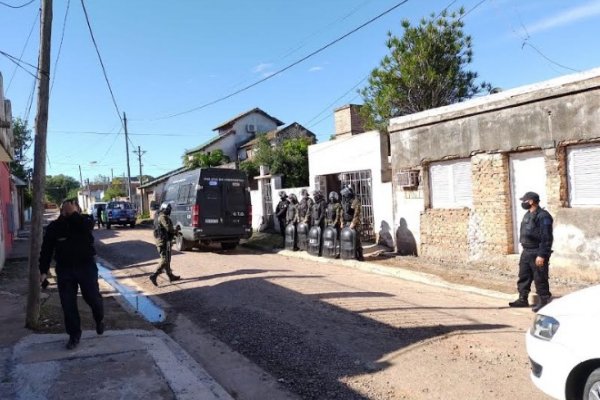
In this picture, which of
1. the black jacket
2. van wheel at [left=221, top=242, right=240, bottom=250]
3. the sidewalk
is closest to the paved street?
the sidewalk

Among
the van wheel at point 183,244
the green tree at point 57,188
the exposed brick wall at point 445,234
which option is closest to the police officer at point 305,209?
the exposed brick wall at point 445,234

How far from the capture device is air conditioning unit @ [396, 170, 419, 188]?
12391 millimetres

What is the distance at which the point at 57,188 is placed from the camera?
8731 cm

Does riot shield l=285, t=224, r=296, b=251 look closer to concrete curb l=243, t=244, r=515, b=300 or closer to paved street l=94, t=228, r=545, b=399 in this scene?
concrete curb l=243, t=244, r=515, b=300

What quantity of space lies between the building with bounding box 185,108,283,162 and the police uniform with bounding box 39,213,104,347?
41023mm

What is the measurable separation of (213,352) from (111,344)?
114 centimetres

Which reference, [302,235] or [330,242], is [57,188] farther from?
[330,242]

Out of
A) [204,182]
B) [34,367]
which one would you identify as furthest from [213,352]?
[204,182]

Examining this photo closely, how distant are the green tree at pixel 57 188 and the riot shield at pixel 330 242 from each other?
80799 mm

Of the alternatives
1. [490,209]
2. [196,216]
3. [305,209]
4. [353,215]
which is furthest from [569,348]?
[196,216]

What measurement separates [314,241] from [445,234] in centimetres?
366

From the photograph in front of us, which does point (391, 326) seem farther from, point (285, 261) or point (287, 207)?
point (287, 207)

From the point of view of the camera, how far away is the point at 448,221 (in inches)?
454

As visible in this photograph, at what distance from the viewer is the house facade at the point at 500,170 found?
8.73 meters
